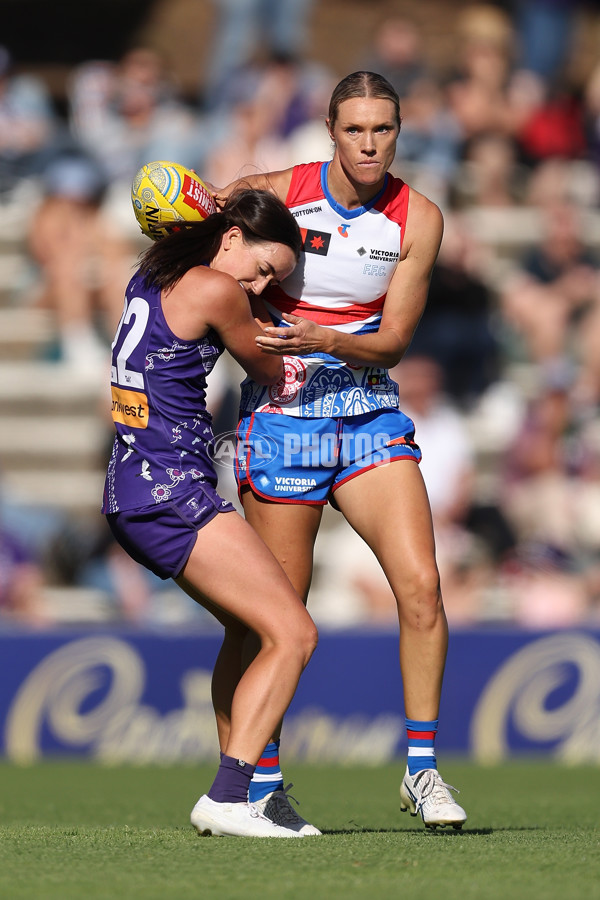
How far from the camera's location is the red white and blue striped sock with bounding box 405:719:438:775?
452 cm

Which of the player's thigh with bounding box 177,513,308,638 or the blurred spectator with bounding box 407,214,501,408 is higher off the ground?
the blurred spectator with bounding box 407,214,501,408

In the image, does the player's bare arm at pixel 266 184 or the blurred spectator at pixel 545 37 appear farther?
the blurred spectator at pixel 545 37

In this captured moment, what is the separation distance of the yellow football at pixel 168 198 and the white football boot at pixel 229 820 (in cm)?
178

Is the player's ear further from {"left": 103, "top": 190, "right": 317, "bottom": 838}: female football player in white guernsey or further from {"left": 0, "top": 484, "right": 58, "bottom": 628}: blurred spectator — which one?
{"left": 0, "top": 484, "right": 58, "bottom": 628}: blurred spectator

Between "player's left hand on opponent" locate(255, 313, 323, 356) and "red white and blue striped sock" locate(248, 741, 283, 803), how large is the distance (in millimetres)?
1261

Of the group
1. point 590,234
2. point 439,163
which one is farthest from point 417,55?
point 590,234

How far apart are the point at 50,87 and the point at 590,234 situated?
18.8 ft

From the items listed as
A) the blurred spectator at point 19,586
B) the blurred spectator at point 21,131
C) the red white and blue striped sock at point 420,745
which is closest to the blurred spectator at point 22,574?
the blurred spectator at point 19,586

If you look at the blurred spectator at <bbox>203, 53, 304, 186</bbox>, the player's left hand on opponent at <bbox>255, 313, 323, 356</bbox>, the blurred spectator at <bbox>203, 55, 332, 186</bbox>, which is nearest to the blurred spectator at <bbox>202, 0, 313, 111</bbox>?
the blurred spectator at <bbox>203, 55, 332, 186</bbox>

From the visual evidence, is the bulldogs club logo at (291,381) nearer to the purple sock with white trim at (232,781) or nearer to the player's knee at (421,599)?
the player's knee at (421,599)

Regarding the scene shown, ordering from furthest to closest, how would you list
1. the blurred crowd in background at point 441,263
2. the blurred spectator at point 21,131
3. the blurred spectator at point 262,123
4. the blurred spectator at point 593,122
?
the blurred spectator at point 593,122
the blurred spectator at point 21,131
the blurred spectator at point 262,123
the blurred crowd in background at point 441,263

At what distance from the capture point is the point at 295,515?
470 cm

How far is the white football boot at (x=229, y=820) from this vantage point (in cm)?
414

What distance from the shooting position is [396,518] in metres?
4.55
